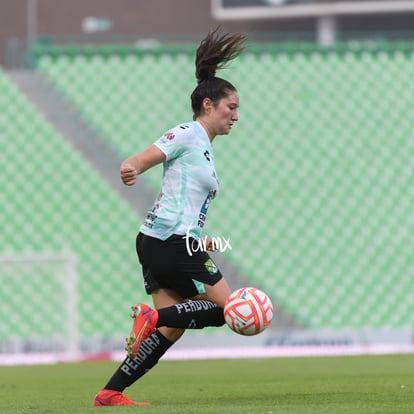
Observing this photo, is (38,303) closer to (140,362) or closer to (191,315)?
(140,362)

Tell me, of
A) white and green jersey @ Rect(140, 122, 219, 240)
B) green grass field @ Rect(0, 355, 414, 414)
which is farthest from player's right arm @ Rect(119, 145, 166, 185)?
green grass field @ Rect(0, 355, 414, 414)

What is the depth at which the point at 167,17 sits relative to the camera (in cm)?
3447

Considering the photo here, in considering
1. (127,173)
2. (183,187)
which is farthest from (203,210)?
(127,173)

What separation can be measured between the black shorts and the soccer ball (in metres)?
0.19

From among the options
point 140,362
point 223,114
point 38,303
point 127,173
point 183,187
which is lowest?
point 38,303

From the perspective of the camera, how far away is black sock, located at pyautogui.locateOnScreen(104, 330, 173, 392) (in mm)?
5543

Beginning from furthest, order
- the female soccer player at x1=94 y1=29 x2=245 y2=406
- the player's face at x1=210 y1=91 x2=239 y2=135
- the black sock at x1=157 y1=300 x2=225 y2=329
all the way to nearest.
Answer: the player's face at x1=210 y1=91 x2=239 y2=135, the female soccer player at x1=94 y1=29 x2=245 y2=406, the black sock at x1=157 y1=300 x2=225 y2=329

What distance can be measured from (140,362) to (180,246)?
0.67 meters

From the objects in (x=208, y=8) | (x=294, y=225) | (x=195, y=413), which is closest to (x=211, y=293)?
(x=195, y=413)

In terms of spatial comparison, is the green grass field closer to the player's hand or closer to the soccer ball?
the soccer ball

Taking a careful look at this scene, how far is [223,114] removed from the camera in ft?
18.5

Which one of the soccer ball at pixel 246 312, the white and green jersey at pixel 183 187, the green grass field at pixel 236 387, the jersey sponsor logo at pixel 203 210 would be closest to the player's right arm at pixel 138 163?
the white and green jersey at pixel 183 187

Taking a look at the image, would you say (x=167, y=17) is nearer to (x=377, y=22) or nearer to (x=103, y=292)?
(x=377, y=22)

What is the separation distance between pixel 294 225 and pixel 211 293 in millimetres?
10191
